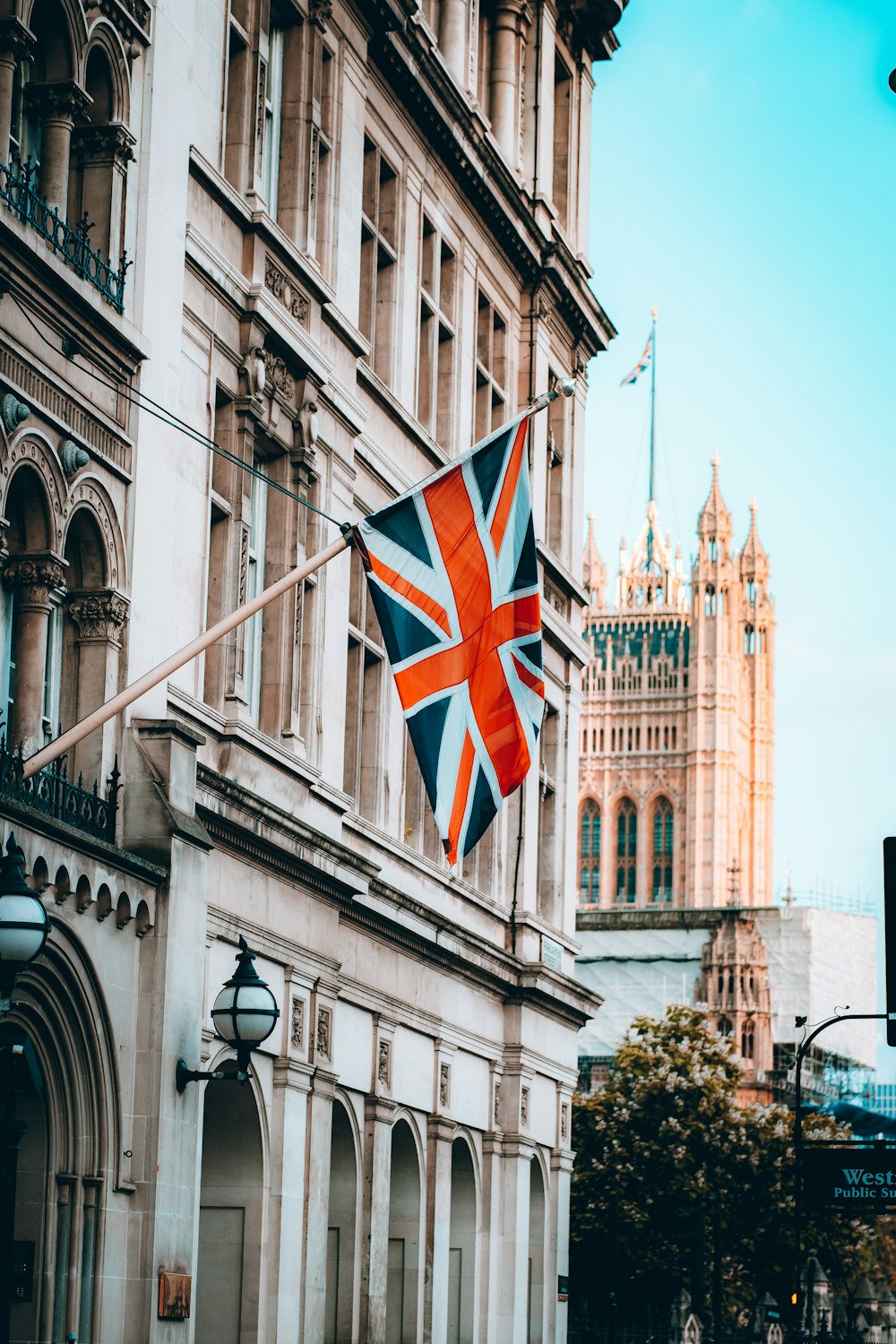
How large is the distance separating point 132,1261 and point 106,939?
10.7 feet

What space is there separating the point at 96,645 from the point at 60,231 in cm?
418

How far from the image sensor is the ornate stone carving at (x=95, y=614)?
2491 centimetres

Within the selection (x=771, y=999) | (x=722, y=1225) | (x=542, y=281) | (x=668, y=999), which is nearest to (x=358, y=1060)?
(x=542, y=281)

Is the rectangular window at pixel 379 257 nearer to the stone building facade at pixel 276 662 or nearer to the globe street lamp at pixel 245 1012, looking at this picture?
the stone building facade at pixel 276 662

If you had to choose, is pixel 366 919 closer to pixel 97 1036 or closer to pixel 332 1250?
pixel 332 1250

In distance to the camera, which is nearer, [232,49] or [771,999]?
[232,49]

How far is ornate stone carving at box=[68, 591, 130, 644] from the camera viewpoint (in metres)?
24.9

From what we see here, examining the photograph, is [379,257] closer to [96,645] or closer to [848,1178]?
[96,645]

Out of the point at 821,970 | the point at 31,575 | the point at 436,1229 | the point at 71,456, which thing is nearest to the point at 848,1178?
the point at 436,1229

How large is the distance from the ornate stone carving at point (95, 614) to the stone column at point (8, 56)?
4.46 metres

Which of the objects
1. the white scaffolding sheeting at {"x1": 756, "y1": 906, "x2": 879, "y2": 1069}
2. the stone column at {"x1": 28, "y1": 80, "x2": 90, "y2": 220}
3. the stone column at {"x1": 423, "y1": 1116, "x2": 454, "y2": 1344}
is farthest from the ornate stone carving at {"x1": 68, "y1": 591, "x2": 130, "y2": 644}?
the white scaffolding sheeting at {"x1": 756, "y1": 906, "x2": 879, "y2": 1069}

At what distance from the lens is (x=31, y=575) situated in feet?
77.9

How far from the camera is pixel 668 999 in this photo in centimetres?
16825

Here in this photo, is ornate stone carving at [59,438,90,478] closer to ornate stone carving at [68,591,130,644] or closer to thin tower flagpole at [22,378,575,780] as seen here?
ornate stone carving at [68,591,130,644]
